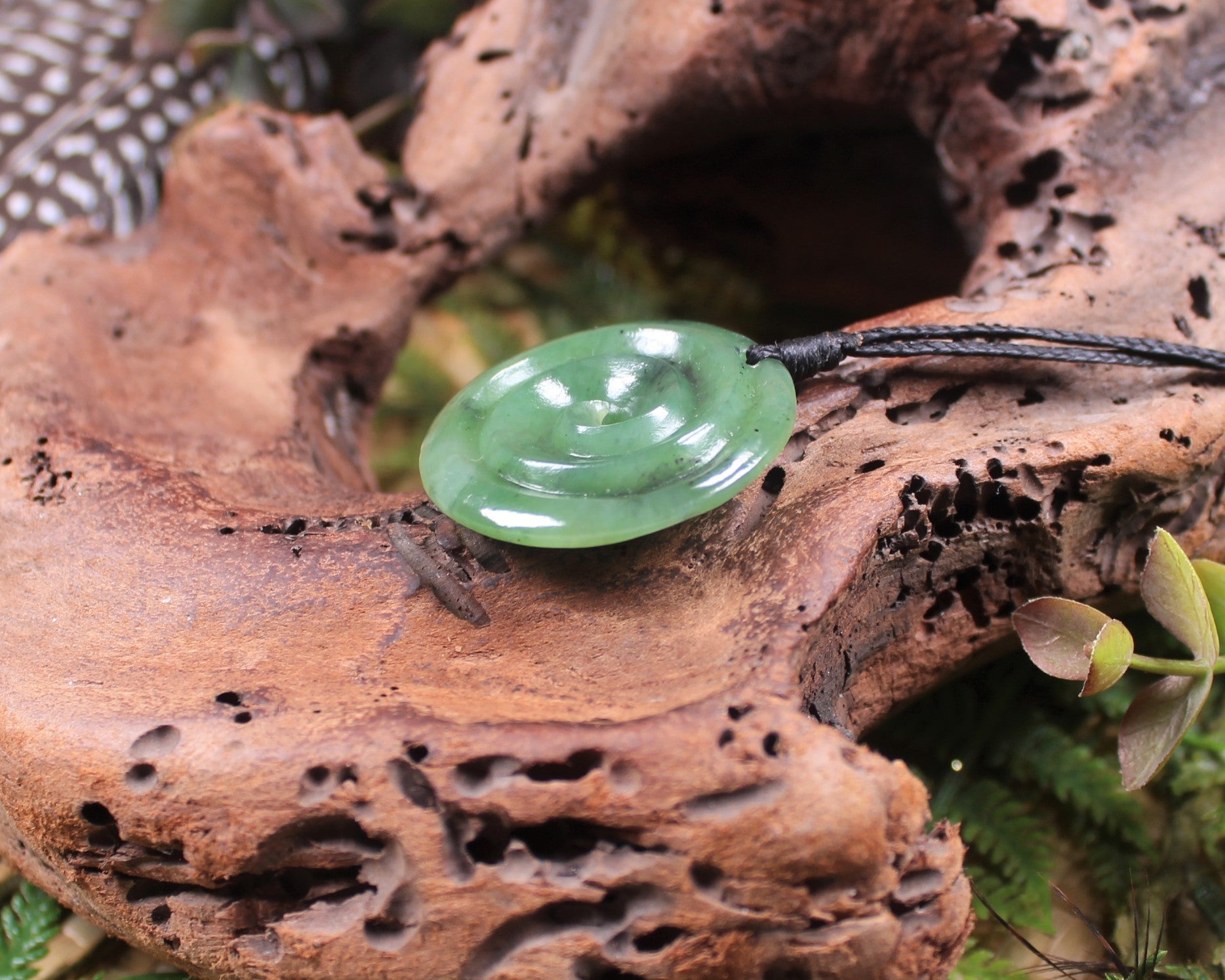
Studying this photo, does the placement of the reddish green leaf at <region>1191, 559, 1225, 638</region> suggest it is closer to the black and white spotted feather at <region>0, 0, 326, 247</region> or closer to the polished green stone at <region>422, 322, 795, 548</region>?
the polished green stone at <region>422, 322, 795, 548</region>

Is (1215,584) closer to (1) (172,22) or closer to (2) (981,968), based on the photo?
(2) (981,968)

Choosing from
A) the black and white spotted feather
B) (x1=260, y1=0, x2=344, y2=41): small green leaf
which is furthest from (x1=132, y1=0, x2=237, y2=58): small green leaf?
(x1=260, y1=0, x2=344, y2=41): small green leaf

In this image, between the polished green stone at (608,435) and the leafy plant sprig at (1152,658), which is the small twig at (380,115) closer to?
the polished green stone at (608,435)

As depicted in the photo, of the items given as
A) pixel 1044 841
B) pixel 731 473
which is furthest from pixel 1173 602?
pixel 731 473

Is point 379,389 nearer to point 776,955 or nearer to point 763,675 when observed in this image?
point 763,675

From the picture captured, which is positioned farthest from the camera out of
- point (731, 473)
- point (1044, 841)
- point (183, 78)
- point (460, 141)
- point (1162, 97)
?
point (183, 78)

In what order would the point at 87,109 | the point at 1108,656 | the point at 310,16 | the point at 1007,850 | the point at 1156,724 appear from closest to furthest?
the point at 1108,656, the point at 1156,724, the point at 1007,850, the point at 87,109, the point at 310,16

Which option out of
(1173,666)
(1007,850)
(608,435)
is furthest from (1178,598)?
(608,435)
